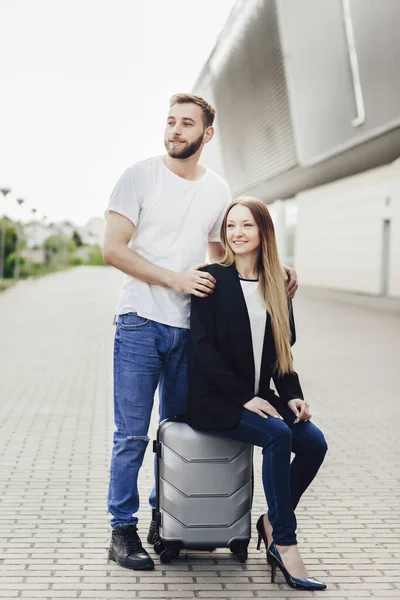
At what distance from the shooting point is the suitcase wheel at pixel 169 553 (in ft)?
13.6

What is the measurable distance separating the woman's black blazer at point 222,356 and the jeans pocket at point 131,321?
0.23 meters

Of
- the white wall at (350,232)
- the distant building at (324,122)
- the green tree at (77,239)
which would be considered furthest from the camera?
the green tree at (77,239)

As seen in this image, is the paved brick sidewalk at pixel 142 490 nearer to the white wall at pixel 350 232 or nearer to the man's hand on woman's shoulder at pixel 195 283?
the man's hand on woman's shoulder at pixel 195 283

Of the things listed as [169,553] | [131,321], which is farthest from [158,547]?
[131,321]

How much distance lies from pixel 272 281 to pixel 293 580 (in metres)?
1.25

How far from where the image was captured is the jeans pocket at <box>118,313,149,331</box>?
13.9 feet

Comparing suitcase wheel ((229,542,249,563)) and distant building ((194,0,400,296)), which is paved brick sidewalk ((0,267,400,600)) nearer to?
suitcase wheel ((229,542,249,563))

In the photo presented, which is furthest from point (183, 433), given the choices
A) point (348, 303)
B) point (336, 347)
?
point (348, 303)

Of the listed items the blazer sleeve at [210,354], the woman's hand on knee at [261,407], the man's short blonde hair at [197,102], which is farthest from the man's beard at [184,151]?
the woman's hand on knee at [261,407]

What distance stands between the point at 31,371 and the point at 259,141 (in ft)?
105

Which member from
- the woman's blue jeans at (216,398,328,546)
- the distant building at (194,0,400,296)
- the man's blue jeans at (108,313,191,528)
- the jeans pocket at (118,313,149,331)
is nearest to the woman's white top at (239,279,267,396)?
the woman's blue jeans at (216,398,328,546)

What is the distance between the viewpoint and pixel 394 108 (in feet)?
74.2

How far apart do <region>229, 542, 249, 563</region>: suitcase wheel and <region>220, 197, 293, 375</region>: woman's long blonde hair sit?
0.77 metres

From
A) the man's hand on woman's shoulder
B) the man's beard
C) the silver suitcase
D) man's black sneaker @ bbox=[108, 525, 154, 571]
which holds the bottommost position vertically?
man's black sneaker @ bbox=[108, 525, 154, 571]
